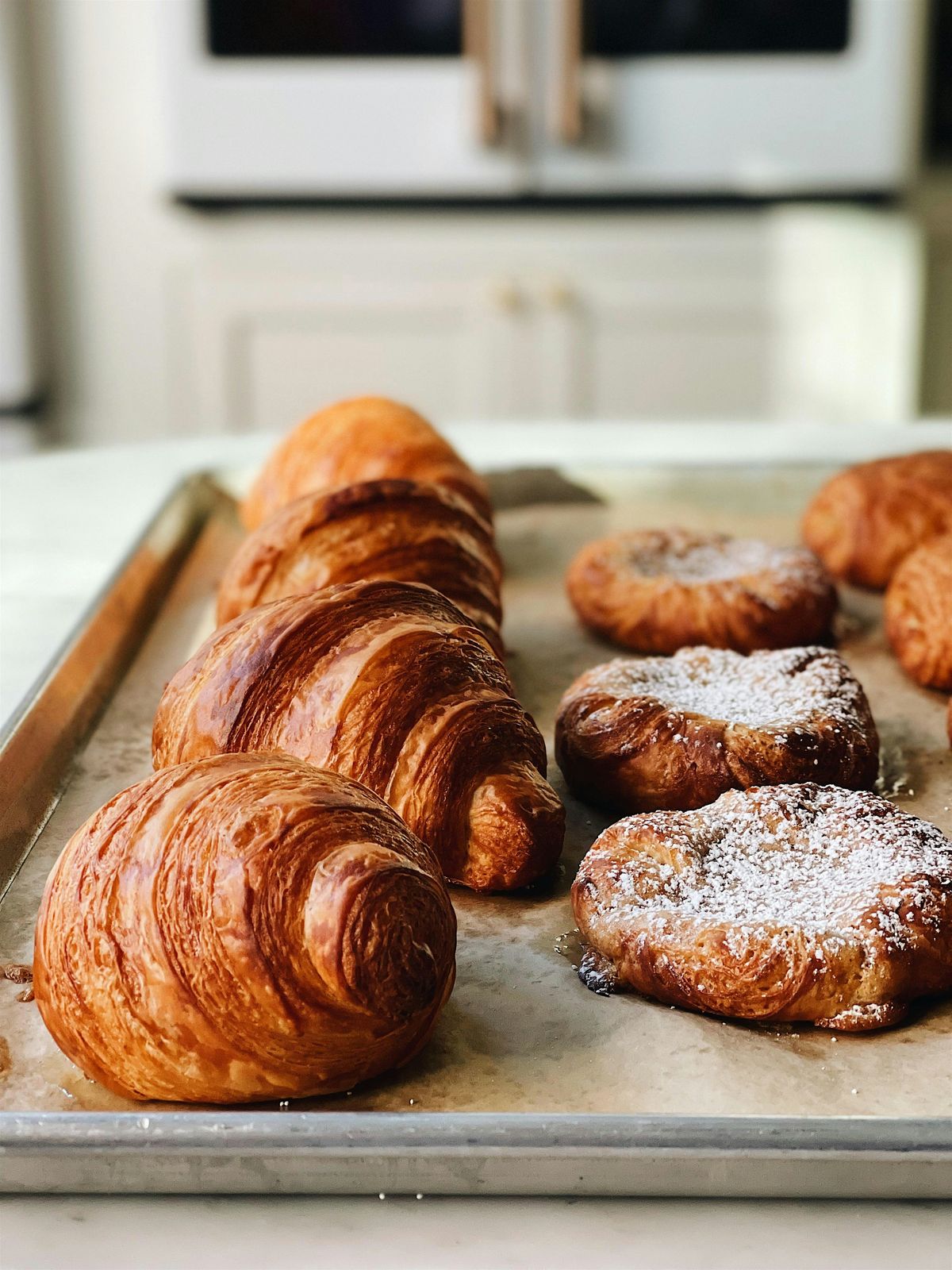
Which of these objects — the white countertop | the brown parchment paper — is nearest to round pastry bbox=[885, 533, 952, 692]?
the brown parchment paper

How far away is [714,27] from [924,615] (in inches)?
73.6

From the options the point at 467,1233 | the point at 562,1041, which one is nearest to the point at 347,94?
the point at 562,1041

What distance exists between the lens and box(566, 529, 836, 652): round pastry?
120 cm

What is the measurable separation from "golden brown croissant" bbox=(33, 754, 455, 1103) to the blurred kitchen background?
203 cm

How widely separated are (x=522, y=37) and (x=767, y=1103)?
239 centimetres

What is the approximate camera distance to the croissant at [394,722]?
0.79m

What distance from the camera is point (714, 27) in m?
2.65

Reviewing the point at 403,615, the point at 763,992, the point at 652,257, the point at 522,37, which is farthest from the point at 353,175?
the point at 763,992

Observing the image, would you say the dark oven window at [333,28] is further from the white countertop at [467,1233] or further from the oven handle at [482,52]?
the white countertop at [467,1233]

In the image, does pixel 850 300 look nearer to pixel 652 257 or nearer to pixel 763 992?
pixel 652 257

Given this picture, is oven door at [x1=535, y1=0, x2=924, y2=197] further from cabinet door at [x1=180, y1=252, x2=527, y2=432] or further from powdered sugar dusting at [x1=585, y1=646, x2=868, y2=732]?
powdered sugar dusting at [x1=585, y1=646, x2=868, y2=732]

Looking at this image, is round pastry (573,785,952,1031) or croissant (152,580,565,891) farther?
croissant (152,580,565,891)

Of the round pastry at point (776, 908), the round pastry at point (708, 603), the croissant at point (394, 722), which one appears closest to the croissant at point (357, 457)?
the round pastry at point (708, 603)

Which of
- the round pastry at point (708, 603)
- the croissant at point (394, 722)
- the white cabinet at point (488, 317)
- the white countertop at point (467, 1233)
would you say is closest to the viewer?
the white countertop at point (467, 1233)
